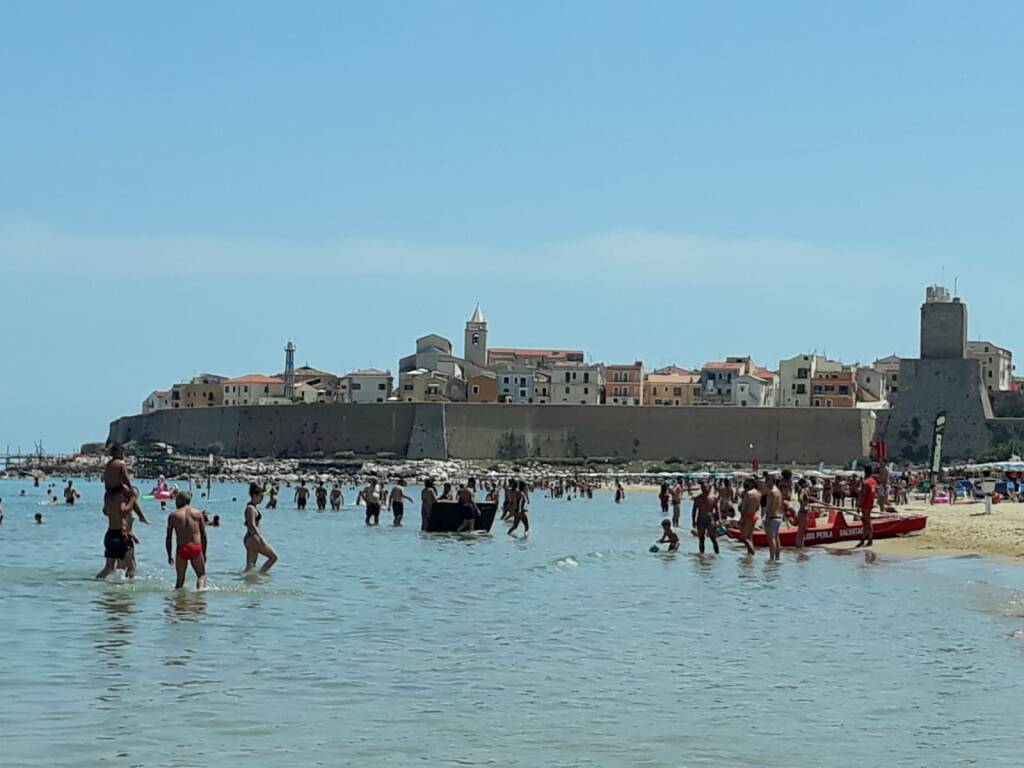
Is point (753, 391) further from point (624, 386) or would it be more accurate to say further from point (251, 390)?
point (251, 390)

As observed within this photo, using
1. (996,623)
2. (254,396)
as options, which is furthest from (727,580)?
(254,396)

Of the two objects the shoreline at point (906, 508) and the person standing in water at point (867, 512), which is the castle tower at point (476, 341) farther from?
the person standing in water at point (867, 512)

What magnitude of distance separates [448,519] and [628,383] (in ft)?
203

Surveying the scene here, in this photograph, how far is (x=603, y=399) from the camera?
87875 mm

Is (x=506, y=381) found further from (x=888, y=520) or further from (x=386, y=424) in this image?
(x=888, y=520)

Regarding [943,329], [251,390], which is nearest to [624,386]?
[943,329]

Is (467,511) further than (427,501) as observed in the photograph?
No

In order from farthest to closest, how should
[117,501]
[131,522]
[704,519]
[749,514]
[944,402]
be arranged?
[944,402]
[704,519]
[749,514]
[131,522]
[117,501]

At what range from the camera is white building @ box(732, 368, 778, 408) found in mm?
85125

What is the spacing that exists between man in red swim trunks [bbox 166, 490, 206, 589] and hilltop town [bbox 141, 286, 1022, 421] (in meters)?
68.1

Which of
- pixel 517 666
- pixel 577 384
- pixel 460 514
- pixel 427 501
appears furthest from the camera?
pixel 577 384

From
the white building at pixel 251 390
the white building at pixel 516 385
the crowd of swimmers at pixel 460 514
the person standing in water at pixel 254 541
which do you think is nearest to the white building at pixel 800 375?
the white building at pixel 516 385

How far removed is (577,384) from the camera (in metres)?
87.1

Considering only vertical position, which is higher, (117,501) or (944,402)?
(944,402)
